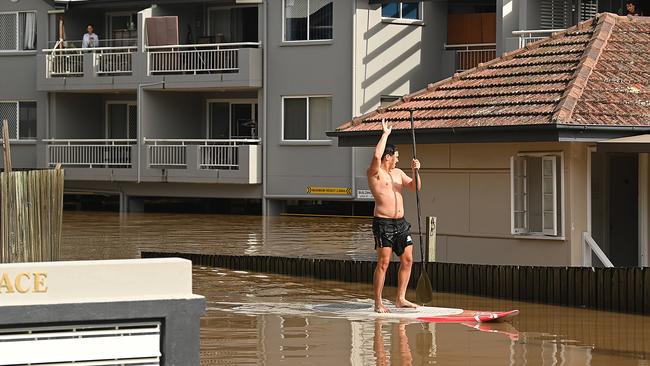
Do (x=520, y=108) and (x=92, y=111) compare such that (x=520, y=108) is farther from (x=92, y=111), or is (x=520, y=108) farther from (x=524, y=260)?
(x=92, y=111)

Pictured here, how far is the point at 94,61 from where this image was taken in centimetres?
4562

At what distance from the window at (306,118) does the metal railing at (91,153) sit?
5.21m

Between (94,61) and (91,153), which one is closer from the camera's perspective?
(94,61)

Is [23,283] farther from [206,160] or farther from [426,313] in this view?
[206,160]

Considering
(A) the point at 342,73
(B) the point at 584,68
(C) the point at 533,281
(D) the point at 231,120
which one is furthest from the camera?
(D) the point at 231,120

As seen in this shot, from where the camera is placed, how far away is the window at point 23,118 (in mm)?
48031

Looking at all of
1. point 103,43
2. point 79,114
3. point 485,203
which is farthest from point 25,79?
point 485,203

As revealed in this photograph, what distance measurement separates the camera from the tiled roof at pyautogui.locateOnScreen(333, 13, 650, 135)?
20438 millimetres

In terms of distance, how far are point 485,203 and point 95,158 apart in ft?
85.1

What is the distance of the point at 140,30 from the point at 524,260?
2608cm

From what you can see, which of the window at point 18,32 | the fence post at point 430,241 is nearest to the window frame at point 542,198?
the fence post at point 430,241

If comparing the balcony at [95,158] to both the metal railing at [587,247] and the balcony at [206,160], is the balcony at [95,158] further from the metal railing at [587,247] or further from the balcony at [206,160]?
the metal railing at [587,247]

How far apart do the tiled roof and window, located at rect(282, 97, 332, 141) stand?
18432mm

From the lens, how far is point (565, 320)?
17359 millimetres
